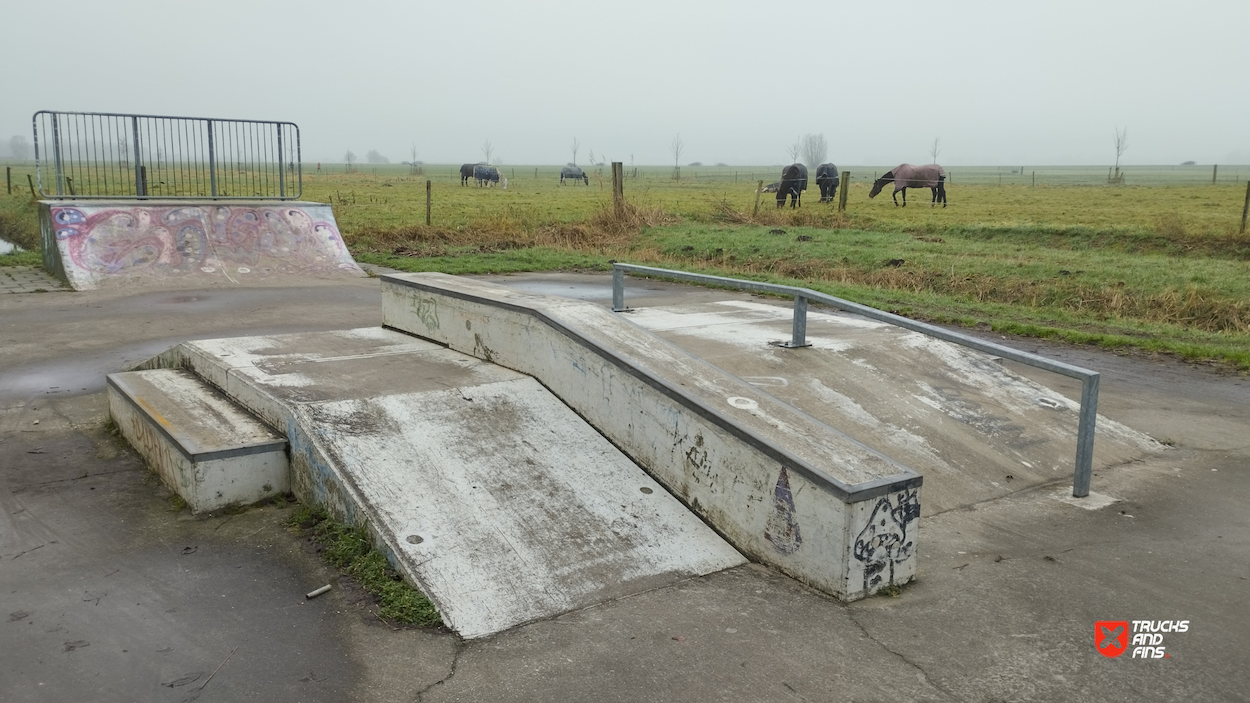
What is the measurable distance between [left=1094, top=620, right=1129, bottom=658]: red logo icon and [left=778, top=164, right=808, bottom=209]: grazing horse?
35340 millimetres

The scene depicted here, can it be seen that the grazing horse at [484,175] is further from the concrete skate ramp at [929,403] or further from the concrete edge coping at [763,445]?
the concrete edge coping at [763,445]

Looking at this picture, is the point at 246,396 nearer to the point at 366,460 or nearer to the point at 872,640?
the point at 366,460

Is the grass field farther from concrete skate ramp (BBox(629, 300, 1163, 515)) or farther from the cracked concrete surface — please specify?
the cracked concrete surface

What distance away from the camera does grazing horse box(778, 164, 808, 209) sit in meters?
39.2

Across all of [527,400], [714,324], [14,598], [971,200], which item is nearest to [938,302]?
[714,324]

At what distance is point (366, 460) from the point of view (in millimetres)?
5035

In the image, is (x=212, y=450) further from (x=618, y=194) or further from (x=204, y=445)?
(x=618, y=194)

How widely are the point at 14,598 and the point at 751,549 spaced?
11.4 ft

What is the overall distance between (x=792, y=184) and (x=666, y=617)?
1464 inches

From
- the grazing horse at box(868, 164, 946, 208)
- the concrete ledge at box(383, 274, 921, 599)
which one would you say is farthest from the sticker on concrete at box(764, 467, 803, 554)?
the grazing horse at box(868, 164, 946, 208)

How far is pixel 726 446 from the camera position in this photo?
464 cm

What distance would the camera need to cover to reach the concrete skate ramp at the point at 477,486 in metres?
4.26

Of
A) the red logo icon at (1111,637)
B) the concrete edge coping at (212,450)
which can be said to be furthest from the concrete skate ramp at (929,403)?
the concrete edge coping at (212,450)

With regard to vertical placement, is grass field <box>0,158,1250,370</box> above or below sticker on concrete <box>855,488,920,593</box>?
above
